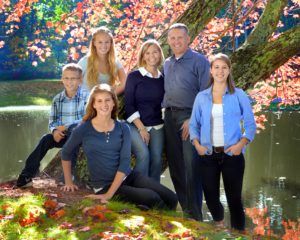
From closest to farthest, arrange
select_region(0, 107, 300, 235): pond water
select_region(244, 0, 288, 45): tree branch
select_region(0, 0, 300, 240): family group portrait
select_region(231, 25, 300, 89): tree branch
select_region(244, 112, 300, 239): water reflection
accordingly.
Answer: select_region(0, 0, 300, 240): family group portrait < select_region(231, 25, 300, 89): tree branch < select_region(244, 0, 288, 45): tree branch < select_region(244, 112, 300, 239): water reflection < select_region(0, 107, 300, 235): pond water

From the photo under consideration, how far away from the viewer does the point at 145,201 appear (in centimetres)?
546

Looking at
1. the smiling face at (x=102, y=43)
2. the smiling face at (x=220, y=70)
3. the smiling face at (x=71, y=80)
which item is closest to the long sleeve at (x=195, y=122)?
the smiling face at (x=220, y=70)

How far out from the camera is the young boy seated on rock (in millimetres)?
5852

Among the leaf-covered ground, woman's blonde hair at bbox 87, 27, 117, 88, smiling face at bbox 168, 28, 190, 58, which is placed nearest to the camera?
the leaf-covered ground

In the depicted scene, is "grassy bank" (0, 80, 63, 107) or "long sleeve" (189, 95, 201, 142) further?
"grassy bank" (0, 80, 63, 107)

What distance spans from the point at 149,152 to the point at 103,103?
90 cm

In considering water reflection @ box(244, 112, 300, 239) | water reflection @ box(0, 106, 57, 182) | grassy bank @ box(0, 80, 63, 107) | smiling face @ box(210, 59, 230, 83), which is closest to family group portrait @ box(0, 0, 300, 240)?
smiling face @ box(210, 59, 230, 83)

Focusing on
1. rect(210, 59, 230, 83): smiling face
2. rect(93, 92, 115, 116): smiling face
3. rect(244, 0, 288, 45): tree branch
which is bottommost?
rect(93, 92, 115, 116): smiling face

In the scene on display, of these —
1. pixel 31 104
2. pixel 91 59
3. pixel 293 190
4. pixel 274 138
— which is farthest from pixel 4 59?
pixel 91 59

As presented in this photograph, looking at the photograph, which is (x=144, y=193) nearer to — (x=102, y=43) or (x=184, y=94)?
(x=184, y=94)

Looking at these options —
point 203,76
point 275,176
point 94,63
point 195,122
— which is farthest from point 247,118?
point 275,176

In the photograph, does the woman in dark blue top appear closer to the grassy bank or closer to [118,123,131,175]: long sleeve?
[118,123,131,175]: long sleeve

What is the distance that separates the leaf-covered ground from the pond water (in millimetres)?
5108

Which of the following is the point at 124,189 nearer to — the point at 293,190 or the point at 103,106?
the point at 103,106
